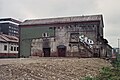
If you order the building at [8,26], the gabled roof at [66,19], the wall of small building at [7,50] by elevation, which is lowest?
the wall of small building at [7,50]

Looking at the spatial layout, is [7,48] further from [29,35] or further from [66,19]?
[66,19]

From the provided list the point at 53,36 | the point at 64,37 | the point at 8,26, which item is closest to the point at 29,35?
the point at 53,36

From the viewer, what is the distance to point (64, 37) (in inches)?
1404

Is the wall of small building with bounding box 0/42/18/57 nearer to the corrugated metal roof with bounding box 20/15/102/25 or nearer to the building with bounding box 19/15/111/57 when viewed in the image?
the building with bounding box 19/15/111/57

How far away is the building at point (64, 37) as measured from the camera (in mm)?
34219

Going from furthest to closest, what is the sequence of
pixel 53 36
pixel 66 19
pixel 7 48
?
pixel 7 48
pixel 66 19
pixel 53 36

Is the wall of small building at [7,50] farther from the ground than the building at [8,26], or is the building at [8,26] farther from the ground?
the building at [8,26]

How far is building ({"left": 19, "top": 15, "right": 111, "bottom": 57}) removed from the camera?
34219mm

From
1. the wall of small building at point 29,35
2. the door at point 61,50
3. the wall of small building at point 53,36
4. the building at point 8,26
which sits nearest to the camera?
the wall of small building at point 53,36

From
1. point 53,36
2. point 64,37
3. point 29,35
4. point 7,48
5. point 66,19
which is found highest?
point 66,19

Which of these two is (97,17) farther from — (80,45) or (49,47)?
(49,47)

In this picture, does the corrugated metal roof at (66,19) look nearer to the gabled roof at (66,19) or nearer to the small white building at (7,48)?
the gabled roof at (66,19)

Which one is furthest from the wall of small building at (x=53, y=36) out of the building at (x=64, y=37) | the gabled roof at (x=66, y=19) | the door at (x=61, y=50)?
the gabled roof at (x=66, y=19)

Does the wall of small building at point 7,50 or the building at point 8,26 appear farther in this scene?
the building at point 8,26
